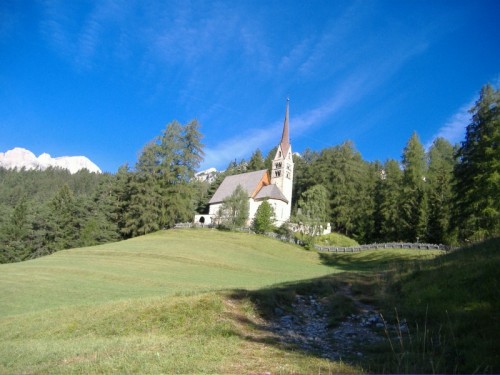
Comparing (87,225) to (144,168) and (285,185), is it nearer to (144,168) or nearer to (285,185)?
(144,168)

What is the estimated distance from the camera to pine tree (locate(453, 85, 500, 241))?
31.6 meters

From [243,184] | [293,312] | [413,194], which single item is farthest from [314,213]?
[293,312]

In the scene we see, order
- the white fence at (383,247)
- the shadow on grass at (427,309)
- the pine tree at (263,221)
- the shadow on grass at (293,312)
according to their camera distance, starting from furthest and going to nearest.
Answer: the pine tree at (263,221)
the white fence at (383,247)
the shadow on grass at (293,312)
the shadow on grass at (427,309)

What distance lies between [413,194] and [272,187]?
26092 mm

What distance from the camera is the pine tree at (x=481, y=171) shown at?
31641 millimetres

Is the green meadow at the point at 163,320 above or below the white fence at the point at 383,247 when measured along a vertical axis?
below

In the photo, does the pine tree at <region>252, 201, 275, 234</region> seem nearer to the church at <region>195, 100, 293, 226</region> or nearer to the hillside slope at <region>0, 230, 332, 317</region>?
the church at <region>195, 100, 293, 226</region>

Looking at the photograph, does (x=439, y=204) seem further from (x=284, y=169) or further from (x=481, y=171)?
(x=284, y=169)

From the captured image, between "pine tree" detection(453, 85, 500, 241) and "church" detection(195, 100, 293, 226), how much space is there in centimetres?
3701

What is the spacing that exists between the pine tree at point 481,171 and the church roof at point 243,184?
4281 centimetres

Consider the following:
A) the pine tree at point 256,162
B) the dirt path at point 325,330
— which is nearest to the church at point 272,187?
the pine tree at point 256,162

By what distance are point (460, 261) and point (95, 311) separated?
1366 centimetres

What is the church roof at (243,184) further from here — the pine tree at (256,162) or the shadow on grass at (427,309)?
the shadow on grass at (427,309)

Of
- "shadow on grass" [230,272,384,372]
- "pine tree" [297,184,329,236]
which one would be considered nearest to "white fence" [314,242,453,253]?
"pine tree" [297,184,329,236]
